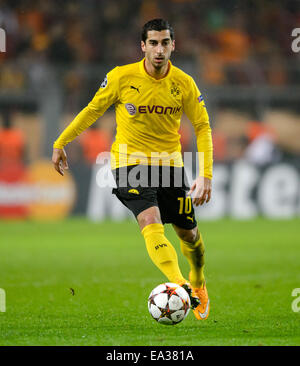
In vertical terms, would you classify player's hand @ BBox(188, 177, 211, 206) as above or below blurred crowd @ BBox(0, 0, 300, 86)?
below

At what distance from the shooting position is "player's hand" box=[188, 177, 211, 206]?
5.74m

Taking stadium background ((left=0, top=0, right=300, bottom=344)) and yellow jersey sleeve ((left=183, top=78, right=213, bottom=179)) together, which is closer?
yellow jersey sleeve ((left=183, top=78, right=213, bottom=179))

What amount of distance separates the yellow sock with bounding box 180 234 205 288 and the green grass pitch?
1.04ft

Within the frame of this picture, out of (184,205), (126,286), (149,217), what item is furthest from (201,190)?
(126,286)

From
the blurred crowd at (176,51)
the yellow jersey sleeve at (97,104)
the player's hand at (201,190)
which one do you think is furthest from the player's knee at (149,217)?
the blurred crowd at (176,51)

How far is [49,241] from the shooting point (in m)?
12.2

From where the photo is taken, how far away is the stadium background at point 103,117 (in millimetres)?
15273

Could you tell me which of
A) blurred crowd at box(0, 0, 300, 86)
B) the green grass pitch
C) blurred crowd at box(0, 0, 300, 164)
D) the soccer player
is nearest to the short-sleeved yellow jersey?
the soccer player

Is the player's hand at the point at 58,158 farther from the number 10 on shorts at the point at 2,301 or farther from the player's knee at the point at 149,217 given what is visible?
the number 10 on shorts at the point at 2,301

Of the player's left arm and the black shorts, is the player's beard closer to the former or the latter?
the player's left arm

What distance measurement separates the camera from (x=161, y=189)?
602 centimetres

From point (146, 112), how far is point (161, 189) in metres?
0.62
